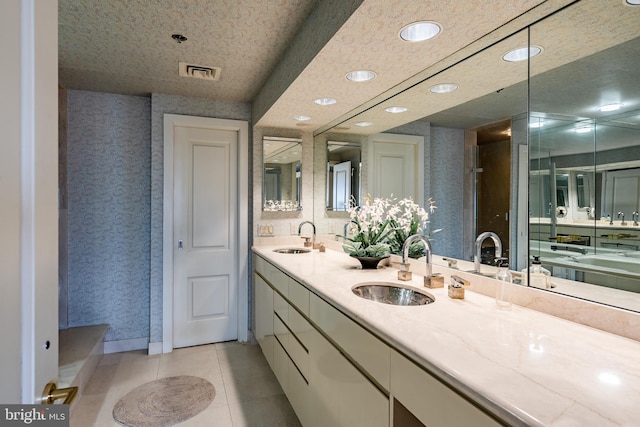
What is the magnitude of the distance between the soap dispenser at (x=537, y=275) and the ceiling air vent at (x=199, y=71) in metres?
2.28

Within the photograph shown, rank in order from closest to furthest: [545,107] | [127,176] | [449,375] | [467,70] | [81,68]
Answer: [449,375]
[545,107]
[467,70]
[81,68]
[127,176]

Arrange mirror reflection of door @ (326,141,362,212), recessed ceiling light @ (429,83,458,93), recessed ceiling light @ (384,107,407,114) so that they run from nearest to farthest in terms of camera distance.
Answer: recessed ceiling light @ (429,83,458,93)
recessed ceiling light @ (384,107,407,114)
mirror reflection of door @ (326,141,362,212)

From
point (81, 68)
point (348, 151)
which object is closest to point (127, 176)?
point (81, 68)

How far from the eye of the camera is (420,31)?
145cm

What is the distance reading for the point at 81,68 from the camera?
249 centimetres

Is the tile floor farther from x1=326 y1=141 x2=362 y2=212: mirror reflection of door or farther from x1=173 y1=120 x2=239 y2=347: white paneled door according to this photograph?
x1=326 y1=141 x2=362 y2=212: mirror reflection of door

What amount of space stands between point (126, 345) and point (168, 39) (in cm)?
269

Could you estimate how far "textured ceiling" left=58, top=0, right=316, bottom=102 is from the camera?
67.7 inches

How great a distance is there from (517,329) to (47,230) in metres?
1.32

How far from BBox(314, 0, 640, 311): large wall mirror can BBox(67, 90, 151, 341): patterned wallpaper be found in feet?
8.75

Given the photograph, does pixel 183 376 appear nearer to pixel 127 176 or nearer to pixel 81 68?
pixel 127 176

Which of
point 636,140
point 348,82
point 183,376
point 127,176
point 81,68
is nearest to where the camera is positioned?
point 636,140

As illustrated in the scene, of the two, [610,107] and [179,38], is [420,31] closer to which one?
[610,107]

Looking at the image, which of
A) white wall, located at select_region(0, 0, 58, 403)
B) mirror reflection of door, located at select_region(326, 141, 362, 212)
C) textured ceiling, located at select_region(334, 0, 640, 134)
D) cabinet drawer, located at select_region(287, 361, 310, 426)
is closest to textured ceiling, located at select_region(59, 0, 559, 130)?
textured ceiling, located at select_region(334, 0, 640, 134)
